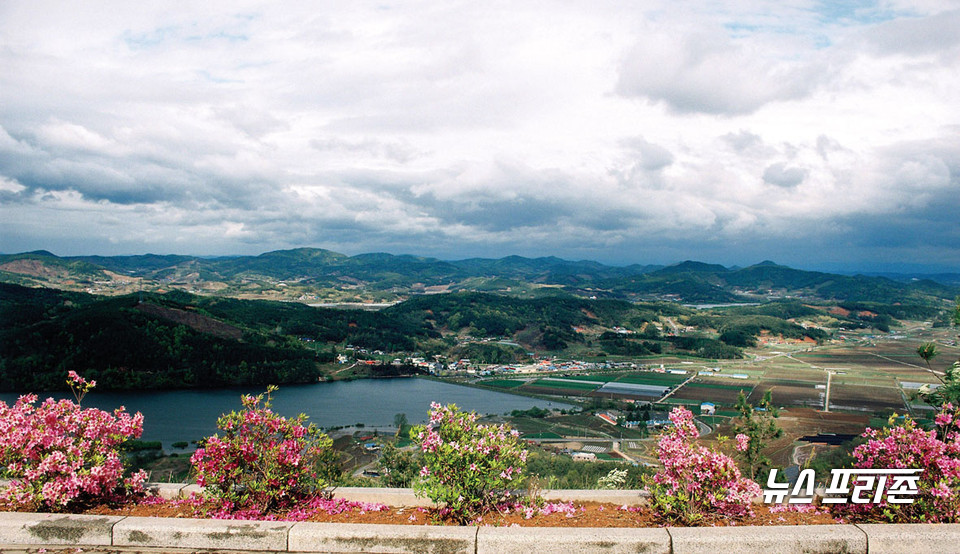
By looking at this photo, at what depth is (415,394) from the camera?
67000 mm

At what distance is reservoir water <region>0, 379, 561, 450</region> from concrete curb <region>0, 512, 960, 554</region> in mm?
45364

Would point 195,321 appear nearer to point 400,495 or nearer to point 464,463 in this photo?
point 400,495

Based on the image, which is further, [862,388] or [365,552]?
[862,388]

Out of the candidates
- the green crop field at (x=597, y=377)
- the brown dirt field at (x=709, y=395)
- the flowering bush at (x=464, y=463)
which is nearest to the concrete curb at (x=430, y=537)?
the flowering bush at (x=464, y=463)

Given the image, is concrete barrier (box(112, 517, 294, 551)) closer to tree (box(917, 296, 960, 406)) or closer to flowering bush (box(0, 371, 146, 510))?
flowering bush (box(0, 371, 146, 510))

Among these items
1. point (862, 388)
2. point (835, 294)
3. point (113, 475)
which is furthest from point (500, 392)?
point (835, 294)

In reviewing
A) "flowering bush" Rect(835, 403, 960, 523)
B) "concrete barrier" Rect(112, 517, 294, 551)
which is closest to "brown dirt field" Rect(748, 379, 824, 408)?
"flowering bush" Rect(835, 403, 960, 523)

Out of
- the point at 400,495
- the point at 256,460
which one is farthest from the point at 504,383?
the point at 256,460

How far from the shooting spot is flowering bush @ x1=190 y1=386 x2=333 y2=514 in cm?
538

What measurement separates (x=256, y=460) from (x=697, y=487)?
14.4ft

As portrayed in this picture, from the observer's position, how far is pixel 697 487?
521 cm

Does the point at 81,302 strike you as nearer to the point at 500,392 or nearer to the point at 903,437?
the point at 500,392

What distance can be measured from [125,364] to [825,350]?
111842mm

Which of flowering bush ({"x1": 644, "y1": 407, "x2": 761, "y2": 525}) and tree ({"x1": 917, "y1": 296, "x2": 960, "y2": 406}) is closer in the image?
flowering bush ({"x1": 644, "y1": 407, "x2": 761, "y2": 525})
